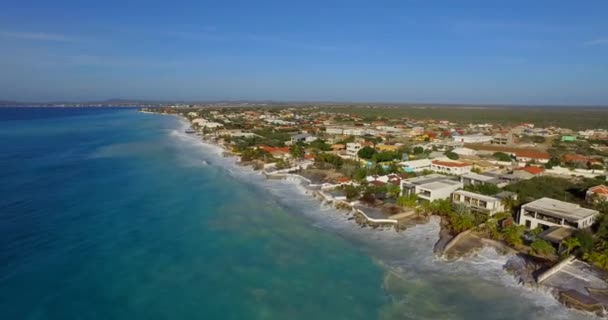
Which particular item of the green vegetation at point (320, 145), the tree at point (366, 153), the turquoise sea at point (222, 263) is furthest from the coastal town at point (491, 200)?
the turquoise sea at point (222, 263)

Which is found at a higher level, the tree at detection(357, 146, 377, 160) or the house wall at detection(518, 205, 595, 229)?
the tree at detection(357, 146, 377, 160)

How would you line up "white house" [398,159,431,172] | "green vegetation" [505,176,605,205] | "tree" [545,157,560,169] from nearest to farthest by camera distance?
1. "green vegetation" [505,176,605,205]
2. "white house" [398,159,431,172]
3. "tree" [545,157,560,169]

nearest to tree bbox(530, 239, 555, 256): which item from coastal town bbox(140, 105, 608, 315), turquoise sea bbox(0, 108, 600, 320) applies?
coastal town bbox(140, 105, 608, 315)

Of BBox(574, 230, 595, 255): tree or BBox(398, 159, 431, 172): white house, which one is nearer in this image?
BBox(574, 230, 595, 255): tree

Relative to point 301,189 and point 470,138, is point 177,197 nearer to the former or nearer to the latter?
point 301,189

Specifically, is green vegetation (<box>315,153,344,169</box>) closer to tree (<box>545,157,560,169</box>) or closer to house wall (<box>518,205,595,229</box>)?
house wall (<box>518,205,595,229</box>)

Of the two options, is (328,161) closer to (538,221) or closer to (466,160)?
(466,160)

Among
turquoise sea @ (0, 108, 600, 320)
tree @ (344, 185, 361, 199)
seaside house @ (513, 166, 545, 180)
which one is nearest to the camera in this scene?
turquoise sea @ (0, 108, 600, 320)
